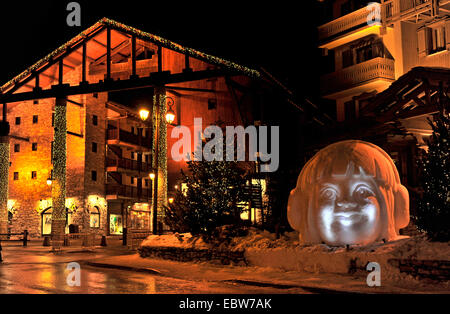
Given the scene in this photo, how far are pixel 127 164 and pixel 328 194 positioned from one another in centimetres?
4113

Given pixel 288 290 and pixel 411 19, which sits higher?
pixel 411 19

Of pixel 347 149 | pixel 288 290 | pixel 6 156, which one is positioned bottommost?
pixel 288 290

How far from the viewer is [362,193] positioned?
13.8 meters

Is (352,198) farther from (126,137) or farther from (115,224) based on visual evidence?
(115,224)

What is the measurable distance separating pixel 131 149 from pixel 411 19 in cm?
3535

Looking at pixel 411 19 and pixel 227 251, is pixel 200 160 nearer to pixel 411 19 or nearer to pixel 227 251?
pixel 227 251

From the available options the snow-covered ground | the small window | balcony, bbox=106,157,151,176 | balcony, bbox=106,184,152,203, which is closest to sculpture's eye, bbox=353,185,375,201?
the snow-covered ground

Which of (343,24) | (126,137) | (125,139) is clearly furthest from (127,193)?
(343,24)

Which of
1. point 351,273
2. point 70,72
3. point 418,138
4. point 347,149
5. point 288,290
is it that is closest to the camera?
point 288,290

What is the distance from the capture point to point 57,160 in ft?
106

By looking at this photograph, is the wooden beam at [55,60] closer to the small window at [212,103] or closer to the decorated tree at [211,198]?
the small window at [212,103]

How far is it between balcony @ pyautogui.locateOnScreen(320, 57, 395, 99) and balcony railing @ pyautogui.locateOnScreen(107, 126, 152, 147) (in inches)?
965

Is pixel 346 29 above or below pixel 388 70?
above

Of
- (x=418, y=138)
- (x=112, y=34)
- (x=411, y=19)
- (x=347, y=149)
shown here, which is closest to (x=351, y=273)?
(x=347, y=149)
